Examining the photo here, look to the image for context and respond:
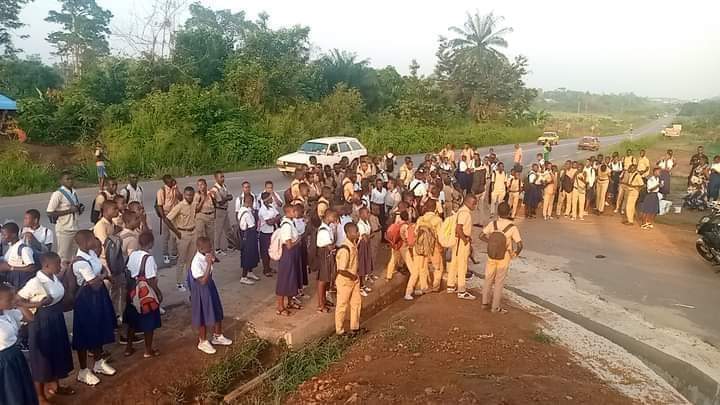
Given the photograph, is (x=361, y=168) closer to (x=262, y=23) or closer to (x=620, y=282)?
(x=620, y=282)

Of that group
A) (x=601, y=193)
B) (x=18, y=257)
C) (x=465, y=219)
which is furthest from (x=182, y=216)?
(x=601, y=193)

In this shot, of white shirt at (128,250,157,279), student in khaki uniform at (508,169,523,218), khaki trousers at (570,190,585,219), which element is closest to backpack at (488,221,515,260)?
white shirt at (128,250,157,279)

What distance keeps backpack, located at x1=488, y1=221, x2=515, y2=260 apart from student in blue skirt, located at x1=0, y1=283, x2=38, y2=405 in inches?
219

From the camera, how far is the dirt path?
5496 millimetres

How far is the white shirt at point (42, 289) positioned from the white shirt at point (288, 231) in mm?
2957

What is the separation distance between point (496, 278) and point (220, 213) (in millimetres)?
5060

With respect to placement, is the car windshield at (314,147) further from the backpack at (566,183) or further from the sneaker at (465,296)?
the sneaker at (465,296)

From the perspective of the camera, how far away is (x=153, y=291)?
6.13 m

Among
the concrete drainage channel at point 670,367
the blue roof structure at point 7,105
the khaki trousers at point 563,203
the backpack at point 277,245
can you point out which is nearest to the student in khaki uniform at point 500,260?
the concrete drainage channel at point 670,367

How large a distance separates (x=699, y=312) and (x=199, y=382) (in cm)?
739

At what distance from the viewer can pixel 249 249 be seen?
905 cm

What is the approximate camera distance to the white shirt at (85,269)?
5.57 metres

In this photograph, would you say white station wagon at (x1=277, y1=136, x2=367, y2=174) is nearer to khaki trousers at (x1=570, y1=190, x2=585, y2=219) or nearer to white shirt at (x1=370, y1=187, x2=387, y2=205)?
khaki trousers at (x1=570, y1=190, x2=585, y2=219)

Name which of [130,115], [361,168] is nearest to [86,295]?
[361,168]
